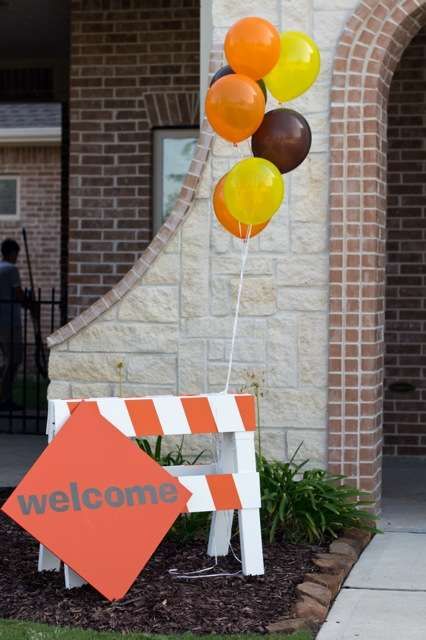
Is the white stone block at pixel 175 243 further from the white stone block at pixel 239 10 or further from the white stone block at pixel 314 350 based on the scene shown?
the white stone block at pixel 239 10

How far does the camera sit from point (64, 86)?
1352 cm

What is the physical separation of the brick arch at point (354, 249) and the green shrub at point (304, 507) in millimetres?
332

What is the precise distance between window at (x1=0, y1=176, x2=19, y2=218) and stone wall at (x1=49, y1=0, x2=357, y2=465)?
14.3 m

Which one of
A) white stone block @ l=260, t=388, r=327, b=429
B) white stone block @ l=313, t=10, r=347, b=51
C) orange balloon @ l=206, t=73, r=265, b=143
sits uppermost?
white stone block @ l=313, t=10, r=347, b=51

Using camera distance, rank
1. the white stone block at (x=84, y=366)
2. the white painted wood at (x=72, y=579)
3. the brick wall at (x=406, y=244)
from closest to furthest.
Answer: the white painted wood at (x=72, y=579)
the white stone block at (x=84, y=366)
the brick wall at (x=406, y=244)

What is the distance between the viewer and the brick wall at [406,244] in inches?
380

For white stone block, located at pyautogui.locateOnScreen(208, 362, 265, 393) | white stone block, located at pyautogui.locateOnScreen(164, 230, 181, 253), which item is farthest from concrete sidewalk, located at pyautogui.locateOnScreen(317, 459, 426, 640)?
white stone block, located at pyautogui.locateOnScreen(164, 230, 181, 253)

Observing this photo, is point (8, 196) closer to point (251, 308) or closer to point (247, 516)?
point (251, 308)

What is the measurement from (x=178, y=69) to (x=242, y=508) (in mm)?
5809

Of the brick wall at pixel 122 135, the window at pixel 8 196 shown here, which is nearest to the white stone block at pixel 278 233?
the brick wall at pixel 122 135

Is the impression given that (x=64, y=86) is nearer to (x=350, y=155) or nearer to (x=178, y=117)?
(x=178, y=117)

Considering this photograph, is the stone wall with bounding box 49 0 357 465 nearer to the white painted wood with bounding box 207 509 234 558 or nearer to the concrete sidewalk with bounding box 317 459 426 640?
the concrete sidewalk with bounding box 317 459 426 640

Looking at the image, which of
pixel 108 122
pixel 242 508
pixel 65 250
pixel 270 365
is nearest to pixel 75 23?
pixel 108 122

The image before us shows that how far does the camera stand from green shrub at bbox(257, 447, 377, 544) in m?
6.51
